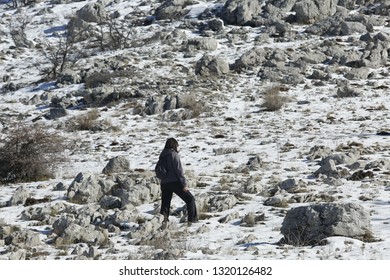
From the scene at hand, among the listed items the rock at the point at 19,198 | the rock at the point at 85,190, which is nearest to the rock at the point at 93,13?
the rock at the point at 85,190

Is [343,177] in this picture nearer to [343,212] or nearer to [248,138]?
[343,212]

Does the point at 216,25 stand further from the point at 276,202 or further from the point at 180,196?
the point at 180,196

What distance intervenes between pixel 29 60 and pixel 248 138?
24.4m

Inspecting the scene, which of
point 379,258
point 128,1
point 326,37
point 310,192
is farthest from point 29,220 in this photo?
point 128,1

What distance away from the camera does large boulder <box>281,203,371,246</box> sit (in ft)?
28.0

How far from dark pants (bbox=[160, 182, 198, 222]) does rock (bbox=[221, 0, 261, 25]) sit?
3391cm

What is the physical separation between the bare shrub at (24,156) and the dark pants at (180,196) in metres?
5.92

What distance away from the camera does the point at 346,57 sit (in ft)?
107

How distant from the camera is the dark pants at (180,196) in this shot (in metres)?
10.3

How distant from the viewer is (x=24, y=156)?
14.9m

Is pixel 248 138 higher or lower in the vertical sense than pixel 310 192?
lower

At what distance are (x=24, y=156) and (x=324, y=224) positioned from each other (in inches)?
360

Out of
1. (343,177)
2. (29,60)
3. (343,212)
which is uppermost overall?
(343,212)

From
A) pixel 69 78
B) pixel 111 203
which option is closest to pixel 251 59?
pixel 69 78
